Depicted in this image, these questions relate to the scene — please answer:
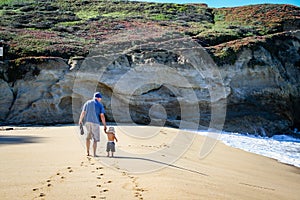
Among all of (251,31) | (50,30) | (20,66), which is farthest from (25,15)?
(251,31)

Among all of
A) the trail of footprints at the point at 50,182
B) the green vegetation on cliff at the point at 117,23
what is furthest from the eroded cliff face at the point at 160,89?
the trail of footprints at the point at 50,182

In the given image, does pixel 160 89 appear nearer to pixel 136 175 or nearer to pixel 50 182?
pixel 136 175

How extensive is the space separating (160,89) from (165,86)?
30 cm

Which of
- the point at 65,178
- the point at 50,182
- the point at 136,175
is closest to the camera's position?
the point at 50,182

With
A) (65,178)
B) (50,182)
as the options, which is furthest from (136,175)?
(50,182)

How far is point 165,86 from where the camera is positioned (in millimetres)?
15969

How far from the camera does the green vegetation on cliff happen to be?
18.5m

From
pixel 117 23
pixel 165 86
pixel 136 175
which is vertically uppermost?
pixel 117 23

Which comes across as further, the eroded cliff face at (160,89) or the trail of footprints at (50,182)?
the eroded cliff face at (160,89)

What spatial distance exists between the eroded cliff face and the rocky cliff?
0.04 meters

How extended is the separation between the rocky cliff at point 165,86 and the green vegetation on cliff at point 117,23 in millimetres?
583

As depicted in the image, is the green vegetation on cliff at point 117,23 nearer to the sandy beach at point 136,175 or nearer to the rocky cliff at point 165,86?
the rocky cliff at point 165,86

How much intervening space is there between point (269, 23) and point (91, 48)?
16265 mm

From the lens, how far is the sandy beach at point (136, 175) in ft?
13.2
